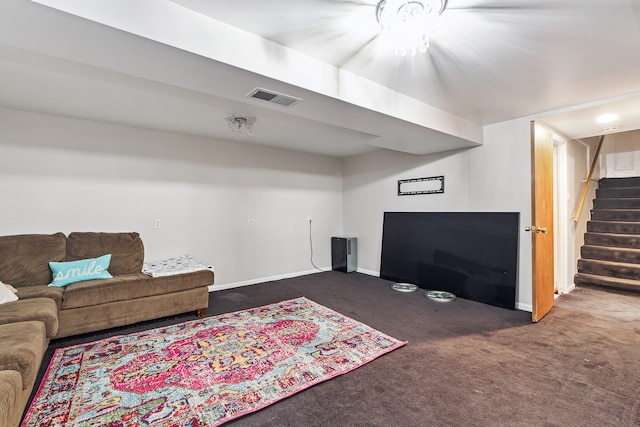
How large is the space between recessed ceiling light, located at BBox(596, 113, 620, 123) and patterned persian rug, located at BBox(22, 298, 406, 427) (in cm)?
342

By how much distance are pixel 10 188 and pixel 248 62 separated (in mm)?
3108

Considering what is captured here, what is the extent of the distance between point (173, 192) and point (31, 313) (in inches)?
82.5

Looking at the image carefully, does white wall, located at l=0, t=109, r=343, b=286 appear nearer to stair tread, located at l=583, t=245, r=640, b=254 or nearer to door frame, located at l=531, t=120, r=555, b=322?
door frame, located at l=531, t=120, r=555, b=322

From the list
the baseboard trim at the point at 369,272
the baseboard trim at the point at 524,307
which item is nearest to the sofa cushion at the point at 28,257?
the baseboard trim at the point at 369,272

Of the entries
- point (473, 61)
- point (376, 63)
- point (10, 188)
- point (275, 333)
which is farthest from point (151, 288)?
point (473, 61)

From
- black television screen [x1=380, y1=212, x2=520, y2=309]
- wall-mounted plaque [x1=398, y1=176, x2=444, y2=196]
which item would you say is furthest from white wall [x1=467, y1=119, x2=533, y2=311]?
wall-mounted plaque [x1=398, y1=176, x2=444, y2=196]

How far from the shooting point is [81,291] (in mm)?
2592

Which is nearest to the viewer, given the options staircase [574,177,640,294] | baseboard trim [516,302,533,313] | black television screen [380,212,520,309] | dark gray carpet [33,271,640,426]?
dark gray carpet [33,271,640,426]

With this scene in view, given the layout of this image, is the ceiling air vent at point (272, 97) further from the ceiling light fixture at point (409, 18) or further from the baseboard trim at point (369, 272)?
the baseboard trim at point (369, 272)

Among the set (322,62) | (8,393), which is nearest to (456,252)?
(322,62)

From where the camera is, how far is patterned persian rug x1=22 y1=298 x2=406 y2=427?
5.54 feet

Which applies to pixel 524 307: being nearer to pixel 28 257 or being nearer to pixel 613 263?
pixel 613 263

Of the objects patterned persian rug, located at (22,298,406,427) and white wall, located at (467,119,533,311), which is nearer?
patterned persian rug, located at (22,298,406,427)

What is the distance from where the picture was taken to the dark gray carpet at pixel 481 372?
1.66 m
